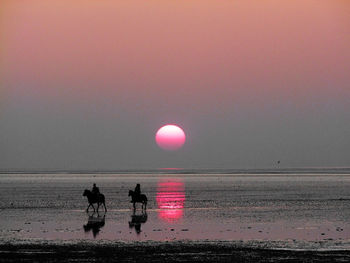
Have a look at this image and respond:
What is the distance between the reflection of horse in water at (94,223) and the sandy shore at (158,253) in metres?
4.02

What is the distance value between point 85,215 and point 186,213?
519 cm

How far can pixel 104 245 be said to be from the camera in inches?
911

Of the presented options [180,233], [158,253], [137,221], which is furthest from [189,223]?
[158,253]

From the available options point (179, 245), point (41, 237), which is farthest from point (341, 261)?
point (41, 237)

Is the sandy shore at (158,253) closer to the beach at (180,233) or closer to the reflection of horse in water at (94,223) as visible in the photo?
the beach at (180,233)

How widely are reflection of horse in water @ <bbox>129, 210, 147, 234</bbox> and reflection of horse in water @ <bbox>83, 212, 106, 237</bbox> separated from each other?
1.33 m

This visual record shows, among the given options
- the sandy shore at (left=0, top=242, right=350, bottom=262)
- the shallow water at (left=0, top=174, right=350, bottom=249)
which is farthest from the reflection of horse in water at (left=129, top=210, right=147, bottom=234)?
the sandy shore at (left=0, top=242, right=350, bottom=262)

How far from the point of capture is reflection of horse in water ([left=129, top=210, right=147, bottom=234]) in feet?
96.2

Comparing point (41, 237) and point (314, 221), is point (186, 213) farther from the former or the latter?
point (41, 237)

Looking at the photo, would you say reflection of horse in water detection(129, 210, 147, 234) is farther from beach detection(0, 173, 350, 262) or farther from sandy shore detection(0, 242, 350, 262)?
sandy shore detection(0, 242, 350, 262)

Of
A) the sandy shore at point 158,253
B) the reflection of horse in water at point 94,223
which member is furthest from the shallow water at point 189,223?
the sandy shore at point 158,253

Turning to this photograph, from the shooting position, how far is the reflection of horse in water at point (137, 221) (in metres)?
29.3

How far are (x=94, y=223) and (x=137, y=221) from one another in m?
2.04

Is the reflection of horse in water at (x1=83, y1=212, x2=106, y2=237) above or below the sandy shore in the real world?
above
